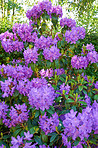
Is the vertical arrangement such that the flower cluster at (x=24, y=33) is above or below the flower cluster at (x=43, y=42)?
above

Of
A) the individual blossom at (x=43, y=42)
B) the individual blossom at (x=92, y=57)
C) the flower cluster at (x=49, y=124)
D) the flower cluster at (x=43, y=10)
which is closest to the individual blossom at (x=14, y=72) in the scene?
the individual blossom at (x=43, y=42)

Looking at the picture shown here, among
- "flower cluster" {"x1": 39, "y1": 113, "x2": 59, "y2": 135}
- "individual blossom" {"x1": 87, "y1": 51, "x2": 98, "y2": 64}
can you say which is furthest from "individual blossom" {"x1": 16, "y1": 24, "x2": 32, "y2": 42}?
"flower cluster" {"x1": 39, "y1": 113, "x2": 59, "y2": 135}

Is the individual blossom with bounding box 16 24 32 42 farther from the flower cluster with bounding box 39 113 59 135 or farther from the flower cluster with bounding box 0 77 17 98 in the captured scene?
the flower cluster with bounding box 39 113 59 135

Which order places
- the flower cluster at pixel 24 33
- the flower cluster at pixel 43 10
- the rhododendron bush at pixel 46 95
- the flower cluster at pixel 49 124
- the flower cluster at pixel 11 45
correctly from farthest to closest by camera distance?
1. the flower cluster at pixel 43 10
2. the flower cluster at pixel 24 33
3. the flower cluster at pixel 11 45
4. the flower cluster at pixel 49 124
5. the rhododendron bush at pixel 46 95

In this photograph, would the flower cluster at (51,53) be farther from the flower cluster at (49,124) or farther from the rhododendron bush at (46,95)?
the flower cluster at (49,124)

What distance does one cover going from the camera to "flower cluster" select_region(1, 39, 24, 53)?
2.58 meters

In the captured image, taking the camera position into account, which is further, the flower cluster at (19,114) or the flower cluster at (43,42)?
the flower cluster at (43,42)

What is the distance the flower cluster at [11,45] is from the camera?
258 centimetres

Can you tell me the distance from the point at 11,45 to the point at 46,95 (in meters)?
1.49

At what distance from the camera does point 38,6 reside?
285cm

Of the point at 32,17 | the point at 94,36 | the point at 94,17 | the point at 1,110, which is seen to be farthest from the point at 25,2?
the point at 1,110

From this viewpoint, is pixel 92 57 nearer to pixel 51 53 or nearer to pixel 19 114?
pixel 51 53

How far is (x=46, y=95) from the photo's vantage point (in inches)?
61.1

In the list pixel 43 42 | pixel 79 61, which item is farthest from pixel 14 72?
pixel 79 61
